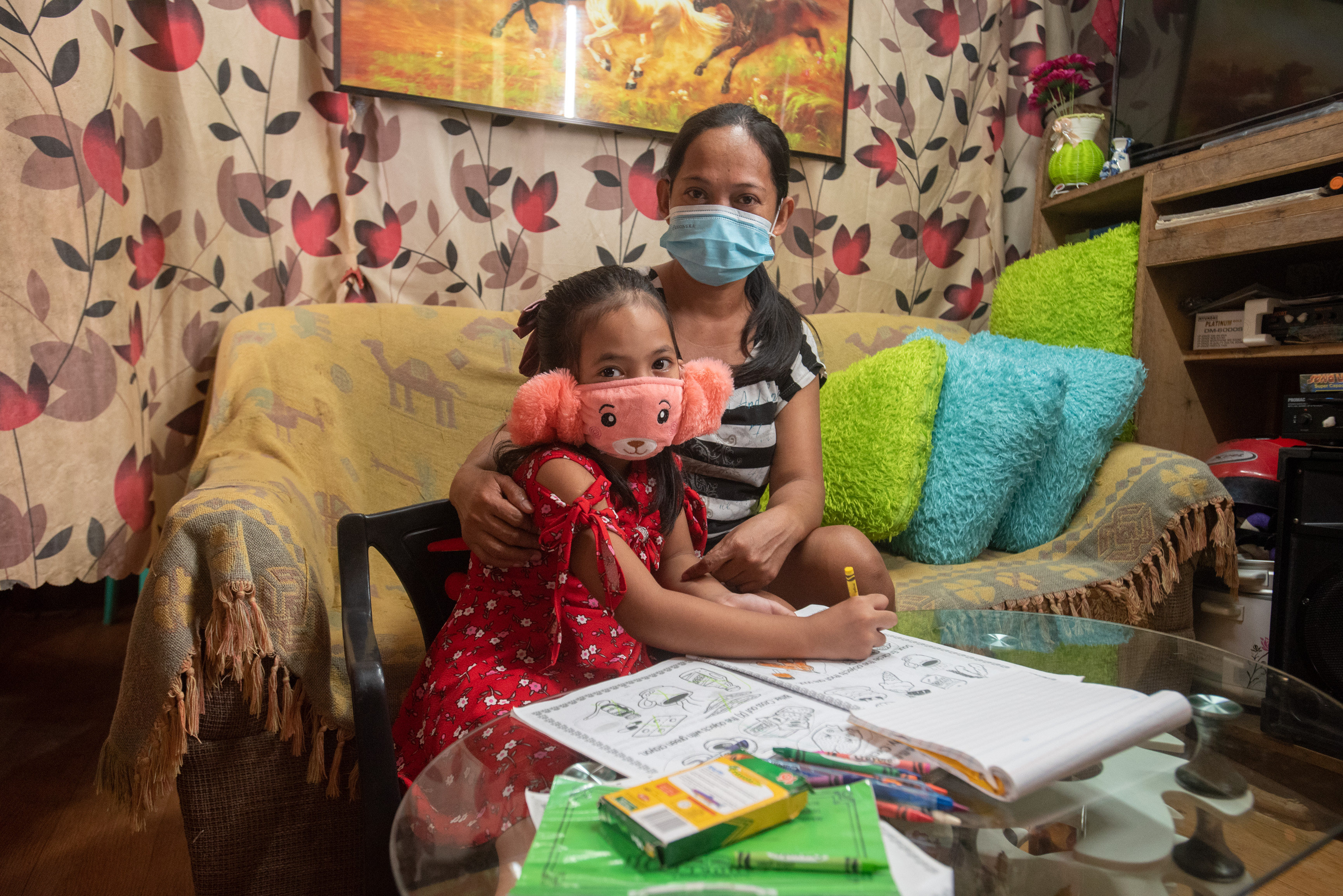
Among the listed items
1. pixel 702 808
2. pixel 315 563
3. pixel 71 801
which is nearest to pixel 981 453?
pixel 315 563

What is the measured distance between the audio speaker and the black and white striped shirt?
93 centimetres

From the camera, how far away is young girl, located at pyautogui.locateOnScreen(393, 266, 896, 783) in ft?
2.45

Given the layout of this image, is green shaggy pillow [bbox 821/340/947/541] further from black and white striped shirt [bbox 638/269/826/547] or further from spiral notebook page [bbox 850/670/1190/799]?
spiral notebook page [bbox 850/670/1190/799]

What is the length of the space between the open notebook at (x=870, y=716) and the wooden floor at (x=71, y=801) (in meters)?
0.39

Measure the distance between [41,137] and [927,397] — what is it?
1.61 meters

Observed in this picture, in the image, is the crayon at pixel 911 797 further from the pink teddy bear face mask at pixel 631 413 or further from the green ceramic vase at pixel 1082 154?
the green ceramic vase at pixel 1082 154

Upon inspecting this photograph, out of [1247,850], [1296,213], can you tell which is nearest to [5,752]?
[1247,850]

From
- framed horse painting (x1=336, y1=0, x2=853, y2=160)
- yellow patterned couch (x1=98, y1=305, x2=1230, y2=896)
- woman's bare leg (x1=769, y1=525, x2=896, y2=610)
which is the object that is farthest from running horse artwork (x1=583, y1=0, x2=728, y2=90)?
woman's bare leg (x1=769, y1=525, x2=896, y2=610)

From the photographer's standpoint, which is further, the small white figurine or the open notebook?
the small white figurine

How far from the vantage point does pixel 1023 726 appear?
1.79 feet

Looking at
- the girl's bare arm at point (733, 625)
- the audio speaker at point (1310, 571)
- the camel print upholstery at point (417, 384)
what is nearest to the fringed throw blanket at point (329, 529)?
the camel print upholstery at point (417, 384)

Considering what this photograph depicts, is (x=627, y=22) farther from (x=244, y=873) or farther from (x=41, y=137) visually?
(x=244, y=873)

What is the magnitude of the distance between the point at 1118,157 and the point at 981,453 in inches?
40.2

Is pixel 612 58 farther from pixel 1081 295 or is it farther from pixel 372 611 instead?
pixel 372 611
